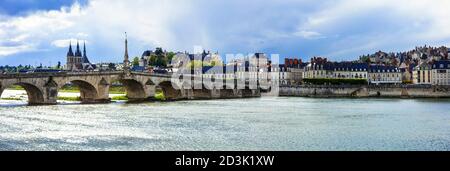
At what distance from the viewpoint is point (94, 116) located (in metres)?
37.9

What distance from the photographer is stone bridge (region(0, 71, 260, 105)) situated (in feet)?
161

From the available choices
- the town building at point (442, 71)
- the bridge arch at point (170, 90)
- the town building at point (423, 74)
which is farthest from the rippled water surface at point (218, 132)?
the town building at point (423, 74)

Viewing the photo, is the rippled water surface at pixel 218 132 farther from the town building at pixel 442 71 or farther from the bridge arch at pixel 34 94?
the town building at pixel 442 71

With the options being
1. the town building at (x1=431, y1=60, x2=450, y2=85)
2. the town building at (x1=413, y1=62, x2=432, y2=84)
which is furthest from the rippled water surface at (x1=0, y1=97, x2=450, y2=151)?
the town building at (x1=413, y1=62, x2=432, y2=84)

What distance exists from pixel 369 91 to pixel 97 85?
40172 millimetres

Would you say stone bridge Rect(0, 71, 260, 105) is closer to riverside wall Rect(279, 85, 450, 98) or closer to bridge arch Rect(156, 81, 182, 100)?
bridge arch Rect(156, 81, 182, 100)

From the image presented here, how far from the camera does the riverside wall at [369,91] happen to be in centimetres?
7759

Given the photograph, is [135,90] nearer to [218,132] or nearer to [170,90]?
[170,90]

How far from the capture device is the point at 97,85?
184ft

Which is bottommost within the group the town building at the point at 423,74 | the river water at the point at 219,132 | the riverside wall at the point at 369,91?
the river water at the point at 219,132

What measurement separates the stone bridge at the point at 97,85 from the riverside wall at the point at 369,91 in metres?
11.4
